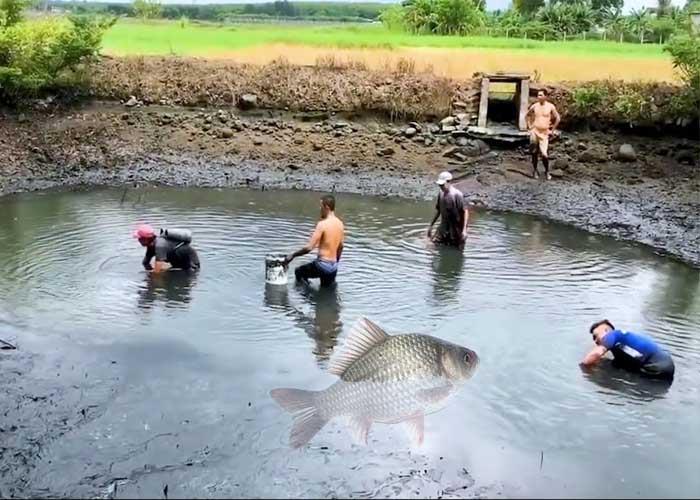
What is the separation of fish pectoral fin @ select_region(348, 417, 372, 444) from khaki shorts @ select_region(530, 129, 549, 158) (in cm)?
1164

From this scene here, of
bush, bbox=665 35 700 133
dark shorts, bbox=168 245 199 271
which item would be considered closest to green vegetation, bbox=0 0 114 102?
dark shorts, bbox=168 245 199 271

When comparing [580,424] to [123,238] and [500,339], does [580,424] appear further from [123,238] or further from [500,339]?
[123,238]

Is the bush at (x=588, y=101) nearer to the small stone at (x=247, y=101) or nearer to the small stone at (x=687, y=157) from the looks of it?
the small stone at (x=687, y=157)

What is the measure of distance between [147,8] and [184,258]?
3944cm

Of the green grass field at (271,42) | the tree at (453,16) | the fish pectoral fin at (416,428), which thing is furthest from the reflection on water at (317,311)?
the tree at (453,16)

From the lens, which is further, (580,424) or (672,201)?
(672,201)

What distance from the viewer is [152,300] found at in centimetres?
1035

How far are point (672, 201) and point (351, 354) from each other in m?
11.5

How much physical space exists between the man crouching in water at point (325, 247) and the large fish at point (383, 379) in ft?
12.3

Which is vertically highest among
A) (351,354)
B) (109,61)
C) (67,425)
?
(109,61)

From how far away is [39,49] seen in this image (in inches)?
773

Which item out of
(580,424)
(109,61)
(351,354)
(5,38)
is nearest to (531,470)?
(580,424)

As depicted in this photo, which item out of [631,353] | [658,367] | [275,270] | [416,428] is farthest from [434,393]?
[275,270]

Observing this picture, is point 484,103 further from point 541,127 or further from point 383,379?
point 383,379
